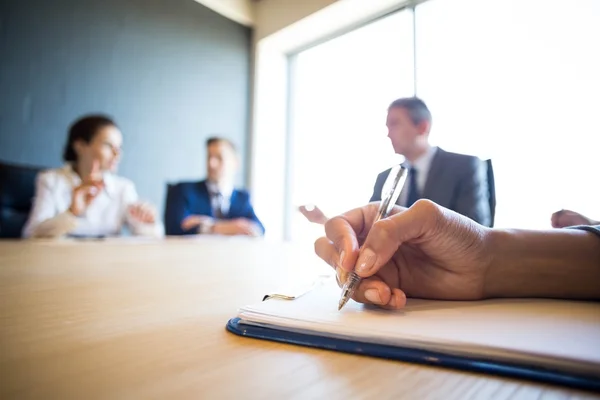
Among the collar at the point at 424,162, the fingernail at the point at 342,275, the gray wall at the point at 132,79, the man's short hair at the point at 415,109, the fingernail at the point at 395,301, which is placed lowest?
the fingernail at the point at 395,301

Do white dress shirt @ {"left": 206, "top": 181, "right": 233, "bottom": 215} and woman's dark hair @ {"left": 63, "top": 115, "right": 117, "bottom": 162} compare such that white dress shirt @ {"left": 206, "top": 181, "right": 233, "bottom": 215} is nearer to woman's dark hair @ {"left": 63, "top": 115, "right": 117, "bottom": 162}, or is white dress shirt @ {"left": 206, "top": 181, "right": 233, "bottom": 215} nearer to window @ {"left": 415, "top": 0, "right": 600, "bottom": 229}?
woman's dark hair @ {"left": 63, "top": 115, "right": 117, "bottom": 162}

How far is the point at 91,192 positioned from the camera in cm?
131

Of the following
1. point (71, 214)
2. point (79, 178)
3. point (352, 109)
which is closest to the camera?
point (352, 109)

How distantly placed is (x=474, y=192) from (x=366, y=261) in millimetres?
157

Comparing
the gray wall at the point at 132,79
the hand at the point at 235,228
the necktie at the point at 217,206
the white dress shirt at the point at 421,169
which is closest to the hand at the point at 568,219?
the white dress shirt at the point at 421,169

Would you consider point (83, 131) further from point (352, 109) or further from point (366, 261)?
point (366, 261)

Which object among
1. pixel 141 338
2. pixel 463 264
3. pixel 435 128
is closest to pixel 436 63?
pixel 435 128

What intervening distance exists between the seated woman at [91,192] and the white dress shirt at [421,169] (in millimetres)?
1119

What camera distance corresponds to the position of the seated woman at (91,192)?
1266mm

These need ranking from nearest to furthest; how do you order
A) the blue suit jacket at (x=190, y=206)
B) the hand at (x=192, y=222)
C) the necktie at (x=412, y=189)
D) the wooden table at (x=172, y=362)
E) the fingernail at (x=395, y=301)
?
1. the wooden table at (x=172, y=362)
2. the fingernail at (x=395, y=301)
3. the necktie at (x=412, y=189)
4. the hand at (x=192, y=222)
5. the blue suit jacket at (x=190, y=206)

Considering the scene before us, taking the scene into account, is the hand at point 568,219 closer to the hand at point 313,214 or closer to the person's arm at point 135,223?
the hand at point 313,214

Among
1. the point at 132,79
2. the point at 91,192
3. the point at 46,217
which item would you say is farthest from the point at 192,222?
the point at 132,79

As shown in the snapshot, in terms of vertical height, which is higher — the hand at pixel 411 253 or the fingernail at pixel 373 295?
the hand at pixel 411 253

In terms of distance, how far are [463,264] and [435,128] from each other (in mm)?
132
